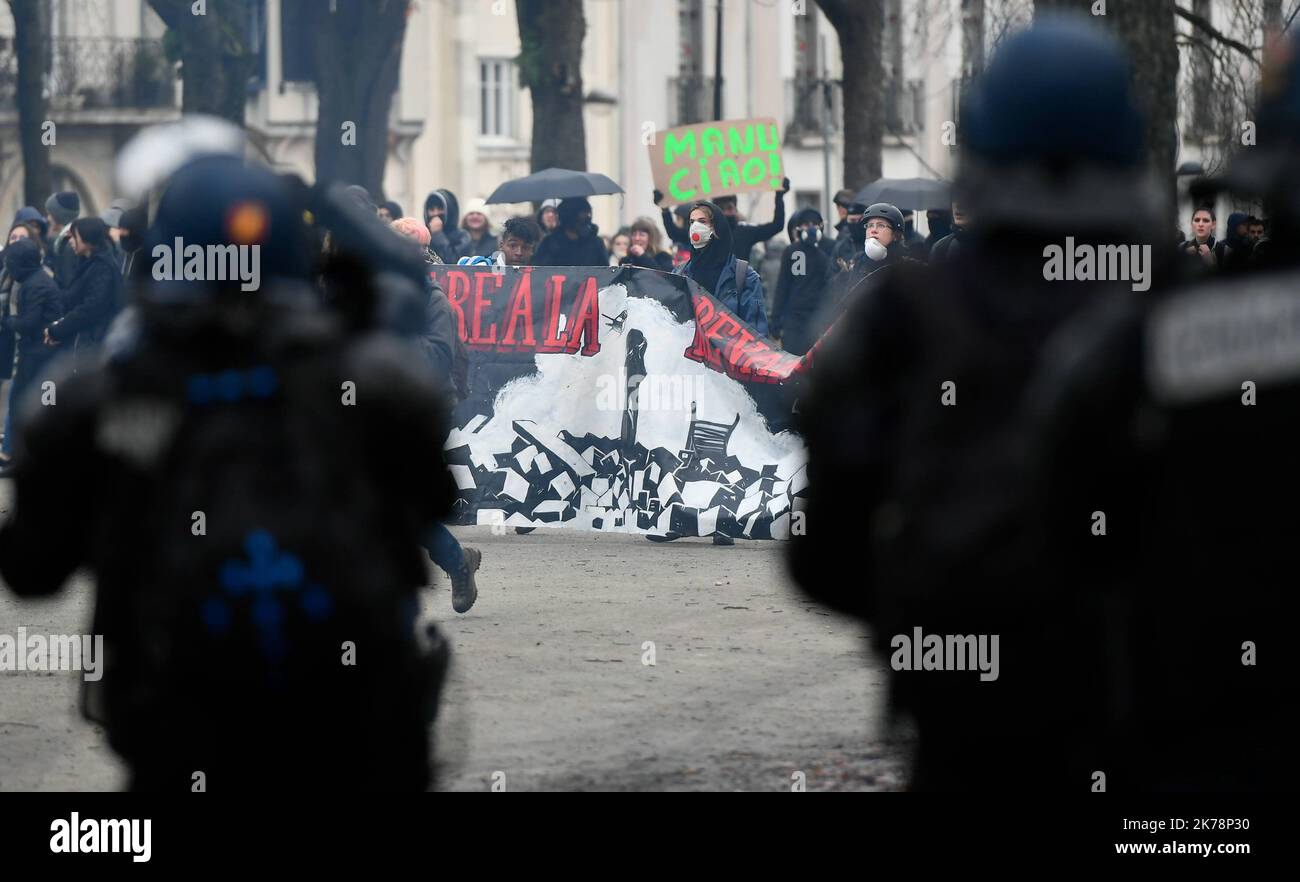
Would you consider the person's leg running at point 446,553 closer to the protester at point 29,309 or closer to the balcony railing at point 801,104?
the protester at point 29,309

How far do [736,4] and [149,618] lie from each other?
5082cm

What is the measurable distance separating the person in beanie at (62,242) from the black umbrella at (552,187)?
3.74 m

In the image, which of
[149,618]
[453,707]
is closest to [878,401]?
[149,618]

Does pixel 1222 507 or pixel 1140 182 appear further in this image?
pixel 1140 182

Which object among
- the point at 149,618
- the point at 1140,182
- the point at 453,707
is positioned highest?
the point at 1140,182

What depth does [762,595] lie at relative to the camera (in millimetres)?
11016

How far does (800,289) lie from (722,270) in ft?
10.4

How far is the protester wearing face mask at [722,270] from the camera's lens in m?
14.9

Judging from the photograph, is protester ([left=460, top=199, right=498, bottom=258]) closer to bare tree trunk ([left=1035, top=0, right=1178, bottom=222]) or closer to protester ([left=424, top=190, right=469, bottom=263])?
protester ([left=424, top=190, right=469, bottom=263])

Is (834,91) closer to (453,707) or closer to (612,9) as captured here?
(612,9)

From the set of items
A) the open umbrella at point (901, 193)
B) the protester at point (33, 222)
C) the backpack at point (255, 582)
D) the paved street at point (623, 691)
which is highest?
the open umbrella at point (901, 193)

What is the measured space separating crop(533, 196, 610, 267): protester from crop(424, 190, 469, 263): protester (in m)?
0.59

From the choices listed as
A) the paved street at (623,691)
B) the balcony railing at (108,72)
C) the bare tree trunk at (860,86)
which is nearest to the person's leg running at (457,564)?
the paved street at (623,691)

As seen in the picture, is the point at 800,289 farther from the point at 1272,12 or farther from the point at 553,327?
the point at 1272,12
